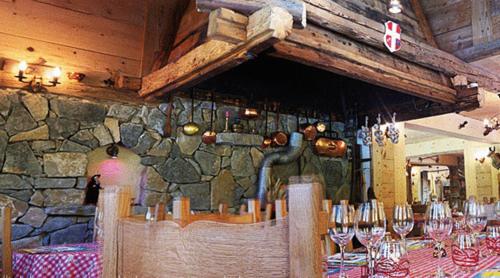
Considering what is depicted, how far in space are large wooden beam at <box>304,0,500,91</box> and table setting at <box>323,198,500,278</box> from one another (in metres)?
1.85

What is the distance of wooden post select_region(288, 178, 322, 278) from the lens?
2.03 feet

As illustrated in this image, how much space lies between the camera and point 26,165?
346 cm

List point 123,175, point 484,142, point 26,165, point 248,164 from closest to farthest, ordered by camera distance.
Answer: point 26,165
point 123,175
point 248,164
point 484,142

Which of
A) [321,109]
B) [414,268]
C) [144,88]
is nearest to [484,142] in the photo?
[321,109]

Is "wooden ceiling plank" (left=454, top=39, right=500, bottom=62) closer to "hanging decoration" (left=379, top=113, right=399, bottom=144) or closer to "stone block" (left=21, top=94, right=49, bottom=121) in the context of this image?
"hanging decoration" (left=379, top=113, right=399, bottom=144)

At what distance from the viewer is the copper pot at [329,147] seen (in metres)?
5.40

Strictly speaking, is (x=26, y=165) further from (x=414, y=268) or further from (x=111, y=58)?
(x=414, y=268)

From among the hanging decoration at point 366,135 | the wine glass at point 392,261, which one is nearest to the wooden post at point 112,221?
the wine glass at point 392,261

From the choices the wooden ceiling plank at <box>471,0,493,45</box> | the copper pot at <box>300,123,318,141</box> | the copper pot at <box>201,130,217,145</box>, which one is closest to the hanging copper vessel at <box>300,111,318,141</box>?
the copper pot at <box>300,123,318,141</box>

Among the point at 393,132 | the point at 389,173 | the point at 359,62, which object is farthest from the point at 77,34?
the point at 389,173

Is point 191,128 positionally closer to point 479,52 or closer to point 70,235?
point 70,235

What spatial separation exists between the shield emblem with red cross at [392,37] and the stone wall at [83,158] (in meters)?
1.90

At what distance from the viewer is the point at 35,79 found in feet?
11.5

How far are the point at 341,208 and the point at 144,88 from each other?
311 cm
